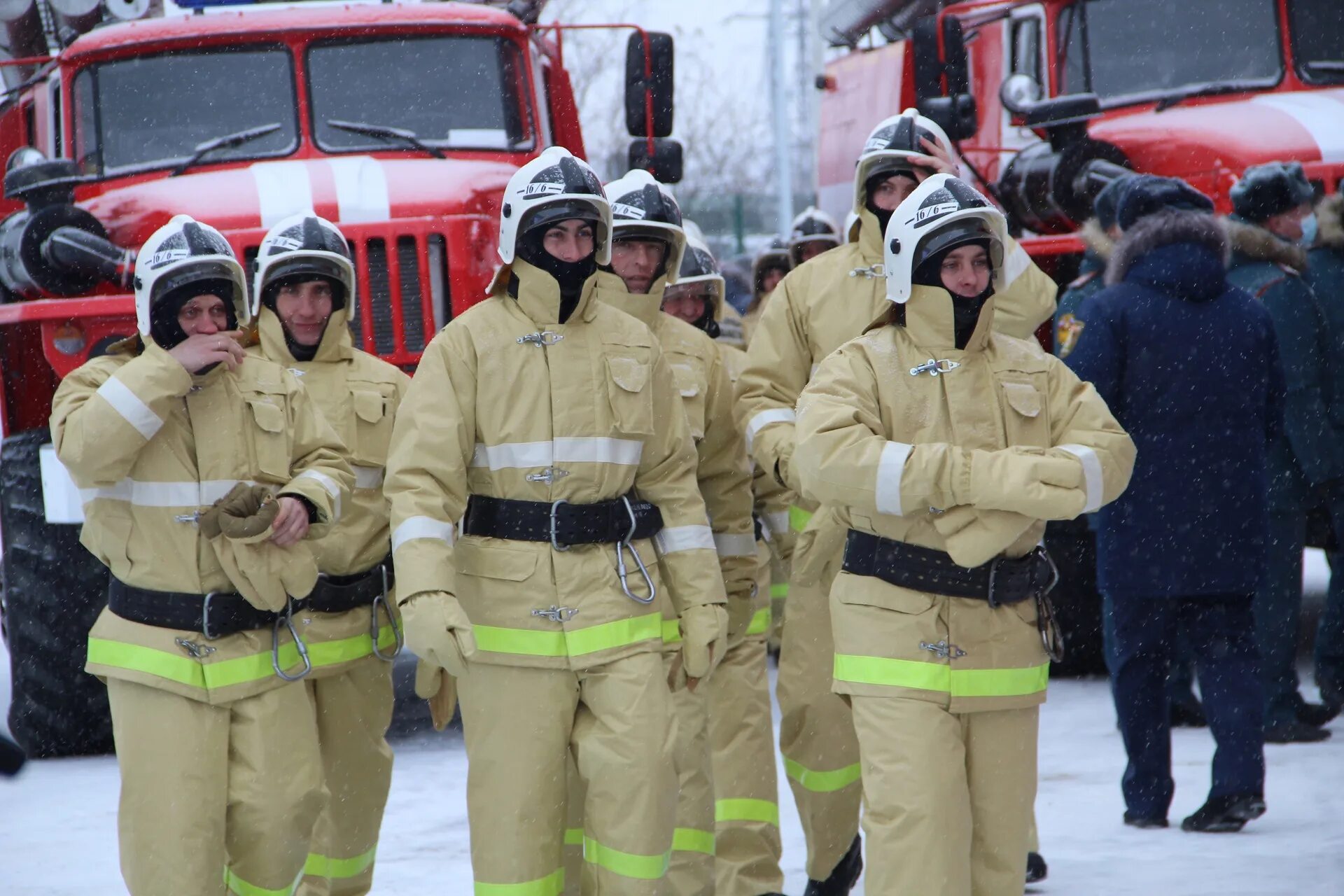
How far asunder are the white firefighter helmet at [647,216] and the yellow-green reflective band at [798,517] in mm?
841

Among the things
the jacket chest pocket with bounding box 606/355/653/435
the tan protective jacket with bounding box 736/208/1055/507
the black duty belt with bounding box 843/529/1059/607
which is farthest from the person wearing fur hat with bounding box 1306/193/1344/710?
the jacket chest pocket with bounding box 606/355/653/435

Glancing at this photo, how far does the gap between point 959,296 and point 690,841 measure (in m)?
1.81

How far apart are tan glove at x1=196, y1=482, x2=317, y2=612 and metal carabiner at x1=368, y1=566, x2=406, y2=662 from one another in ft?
1.78

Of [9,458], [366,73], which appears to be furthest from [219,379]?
[366,73]

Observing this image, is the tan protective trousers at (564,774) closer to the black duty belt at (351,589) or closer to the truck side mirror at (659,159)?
the black duty belt at (351,589)

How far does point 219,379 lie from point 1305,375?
4.29m

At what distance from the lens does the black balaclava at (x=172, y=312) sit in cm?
450

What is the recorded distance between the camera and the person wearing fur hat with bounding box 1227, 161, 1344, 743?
6.80 metres

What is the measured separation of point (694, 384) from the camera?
545 cm

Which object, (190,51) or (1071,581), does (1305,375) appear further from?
(190,51)

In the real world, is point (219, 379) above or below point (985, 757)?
above

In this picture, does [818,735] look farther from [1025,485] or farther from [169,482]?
[169,482]

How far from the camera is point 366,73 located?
26.5 feet

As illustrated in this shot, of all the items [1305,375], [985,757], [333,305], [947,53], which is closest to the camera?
[985,757]
